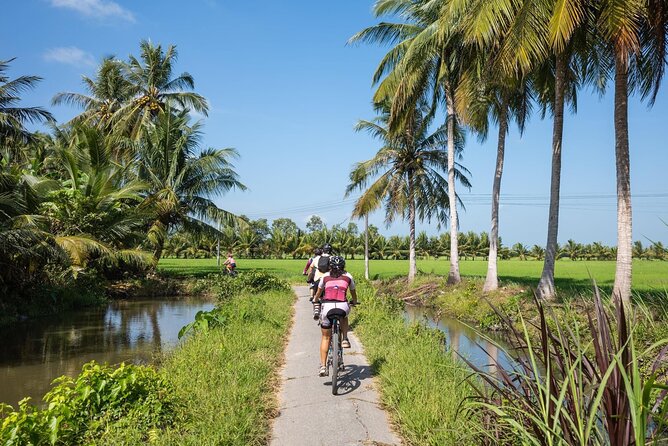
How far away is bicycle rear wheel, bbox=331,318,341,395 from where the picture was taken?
18.7 ft

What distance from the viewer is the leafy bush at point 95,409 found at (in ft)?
13.0

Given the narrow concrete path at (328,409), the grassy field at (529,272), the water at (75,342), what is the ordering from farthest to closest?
the grassy field at (529,272) < the water at (75,342) < the narrow concrete path at (328,409)

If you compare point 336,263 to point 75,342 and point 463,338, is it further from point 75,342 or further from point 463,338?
point 75,342

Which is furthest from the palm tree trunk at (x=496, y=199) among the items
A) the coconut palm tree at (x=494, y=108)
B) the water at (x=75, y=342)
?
the water at (x=75, y=342)

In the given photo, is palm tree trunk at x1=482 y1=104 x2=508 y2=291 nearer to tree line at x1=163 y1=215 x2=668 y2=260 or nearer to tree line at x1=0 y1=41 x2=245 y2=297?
tree line at x1=0 y1=41 x2=245 y2=297

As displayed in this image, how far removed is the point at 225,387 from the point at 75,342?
8.56 meters

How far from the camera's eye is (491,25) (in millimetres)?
10664

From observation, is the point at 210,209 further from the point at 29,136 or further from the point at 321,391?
the point at 321,391

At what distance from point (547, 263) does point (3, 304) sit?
648 inches

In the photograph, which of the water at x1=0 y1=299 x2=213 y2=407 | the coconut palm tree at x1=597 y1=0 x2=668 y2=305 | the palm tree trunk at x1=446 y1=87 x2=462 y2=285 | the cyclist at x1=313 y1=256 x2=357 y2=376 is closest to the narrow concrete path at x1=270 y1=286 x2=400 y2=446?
the cyclist at x1=313 y1=256 x2=357 y2=376

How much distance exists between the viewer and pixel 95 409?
4562 millimetres

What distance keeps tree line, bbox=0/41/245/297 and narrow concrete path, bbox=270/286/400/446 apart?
31.6ft

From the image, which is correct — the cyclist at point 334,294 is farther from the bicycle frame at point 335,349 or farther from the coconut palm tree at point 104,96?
the coconut palm tree at point 104,96

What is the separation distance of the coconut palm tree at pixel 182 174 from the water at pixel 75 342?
829 cm
